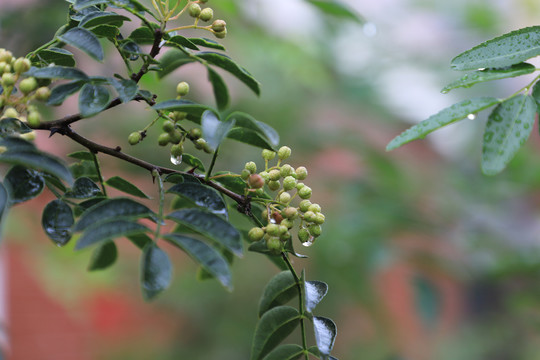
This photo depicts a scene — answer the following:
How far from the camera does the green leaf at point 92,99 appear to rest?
509 mm

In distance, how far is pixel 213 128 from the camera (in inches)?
20.1

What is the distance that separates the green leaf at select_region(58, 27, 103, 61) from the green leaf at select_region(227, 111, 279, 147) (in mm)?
138

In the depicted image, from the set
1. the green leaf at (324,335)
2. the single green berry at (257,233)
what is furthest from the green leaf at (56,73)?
the green leaf at (324,335)

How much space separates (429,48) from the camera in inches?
110

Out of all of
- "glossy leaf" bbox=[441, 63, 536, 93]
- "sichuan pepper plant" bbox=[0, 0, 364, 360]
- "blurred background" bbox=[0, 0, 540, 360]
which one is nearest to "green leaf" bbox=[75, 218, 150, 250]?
"sichuan pepper plant" bbox=[0, 0, 364, 360]

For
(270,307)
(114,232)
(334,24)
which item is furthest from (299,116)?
(114,232)

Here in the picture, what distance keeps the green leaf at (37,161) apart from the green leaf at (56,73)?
0.23 ft

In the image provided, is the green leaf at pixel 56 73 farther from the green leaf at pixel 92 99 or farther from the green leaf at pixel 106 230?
the green leaf at pixel 106 230

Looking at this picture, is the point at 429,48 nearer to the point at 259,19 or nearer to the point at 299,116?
the point at 299,116

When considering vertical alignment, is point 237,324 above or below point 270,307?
above

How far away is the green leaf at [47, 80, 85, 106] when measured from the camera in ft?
1.72

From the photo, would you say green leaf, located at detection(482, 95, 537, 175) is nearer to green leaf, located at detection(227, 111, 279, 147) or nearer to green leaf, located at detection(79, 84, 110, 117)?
green leaf, located at detection(227, 111, 279, 147)

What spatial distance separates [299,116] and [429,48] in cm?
91

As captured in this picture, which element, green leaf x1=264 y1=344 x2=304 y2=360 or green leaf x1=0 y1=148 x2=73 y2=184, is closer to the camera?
green leaf x1=0 y1=148 x2=73 y2=184
